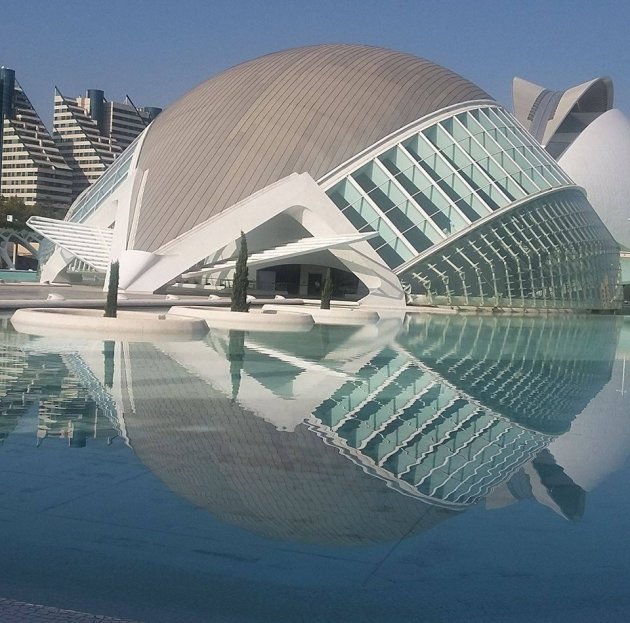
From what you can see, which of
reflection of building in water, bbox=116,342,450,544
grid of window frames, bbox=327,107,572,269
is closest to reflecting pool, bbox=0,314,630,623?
reflection of building in water, bbox=116,342,450,544

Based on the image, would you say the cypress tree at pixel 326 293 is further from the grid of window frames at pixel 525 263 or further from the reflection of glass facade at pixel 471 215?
the grid of window frames at pixel 525 263

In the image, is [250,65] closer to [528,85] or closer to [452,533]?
[528,85]

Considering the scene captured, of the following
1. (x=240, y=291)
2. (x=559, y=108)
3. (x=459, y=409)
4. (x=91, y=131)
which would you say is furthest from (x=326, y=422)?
(x=91, y=131)

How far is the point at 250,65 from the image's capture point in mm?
38719

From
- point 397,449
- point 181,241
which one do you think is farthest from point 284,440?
point 181,241

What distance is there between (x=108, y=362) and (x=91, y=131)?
145305 millimetres

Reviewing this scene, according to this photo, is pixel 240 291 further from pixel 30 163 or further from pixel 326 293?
→ pixel 30 163

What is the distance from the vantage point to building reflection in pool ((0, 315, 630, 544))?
6.04 metres

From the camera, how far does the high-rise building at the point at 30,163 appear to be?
135 metres

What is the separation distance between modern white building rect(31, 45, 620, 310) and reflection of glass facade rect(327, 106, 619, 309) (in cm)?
5

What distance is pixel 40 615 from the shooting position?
12.2 feet

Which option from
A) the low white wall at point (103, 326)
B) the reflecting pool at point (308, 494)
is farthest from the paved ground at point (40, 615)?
the low white wall at point (103, 326)

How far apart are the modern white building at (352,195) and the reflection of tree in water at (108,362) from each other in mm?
15974

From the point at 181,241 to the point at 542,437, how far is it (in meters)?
24.0
